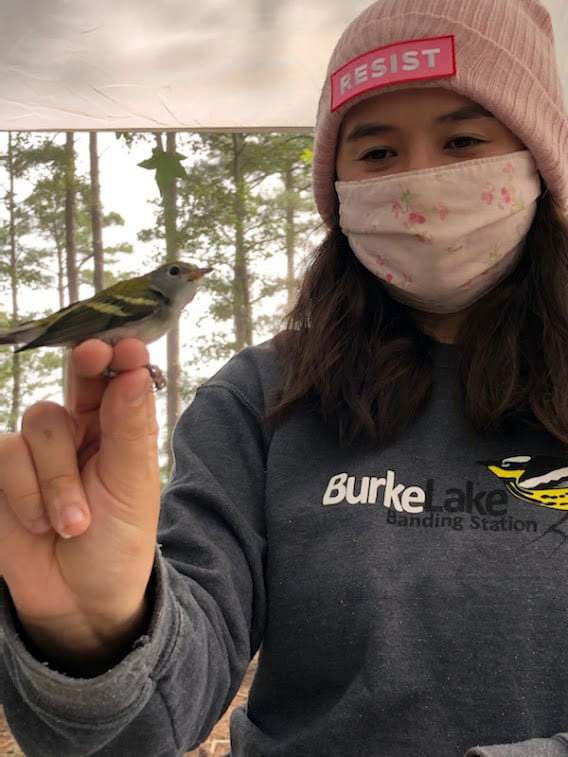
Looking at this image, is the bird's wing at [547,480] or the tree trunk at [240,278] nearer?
the bird's wing at [547,480]

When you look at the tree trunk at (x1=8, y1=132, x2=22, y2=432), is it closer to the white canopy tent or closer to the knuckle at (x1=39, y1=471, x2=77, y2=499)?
the white canopy tent

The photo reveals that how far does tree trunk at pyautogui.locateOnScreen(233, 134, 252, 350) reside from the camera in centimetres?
173

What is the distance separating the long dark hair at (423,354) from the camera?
1.01 m

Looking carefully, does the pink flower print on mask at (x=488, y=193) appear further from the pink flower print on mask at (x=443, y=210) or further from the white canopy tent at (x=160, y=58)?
the white canopy tent at (x=160, y=58)

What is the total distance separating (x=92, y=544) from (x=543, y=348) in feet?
2.47

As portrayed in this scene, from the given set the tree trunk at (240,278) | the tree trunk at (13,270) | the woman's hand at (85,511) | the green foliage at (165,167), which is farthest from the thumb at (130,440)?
the tree trunk at (240,278)

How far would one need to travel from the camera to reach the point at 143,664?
2.02 ft

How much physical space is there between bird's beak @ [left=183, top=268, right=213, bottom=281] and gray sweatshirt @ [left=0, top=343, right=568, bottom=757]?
314 millimetres

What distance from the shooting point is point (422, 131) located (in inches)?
40.1

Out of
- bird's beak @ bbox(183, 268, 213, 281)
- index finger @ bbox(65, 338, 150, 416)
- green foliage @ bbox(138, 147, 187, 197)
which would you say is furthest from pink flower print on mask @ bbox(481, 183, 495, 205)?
index finger @ bbox(65, 338, 150, 416)

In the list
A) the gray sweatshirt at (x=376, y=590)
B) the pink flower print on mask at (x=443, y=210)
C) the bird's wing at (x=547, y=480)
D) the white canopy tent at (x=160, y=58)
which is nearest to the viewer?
the gray sweatshirt at (x=376, y=590)

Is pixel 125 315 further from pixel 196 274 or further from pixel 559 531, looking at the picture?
pixel 559 531

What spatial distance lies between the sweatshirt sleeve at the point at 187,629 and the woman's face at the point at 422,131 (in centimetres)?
40

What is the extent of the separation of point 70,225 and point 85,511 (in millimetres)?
990
